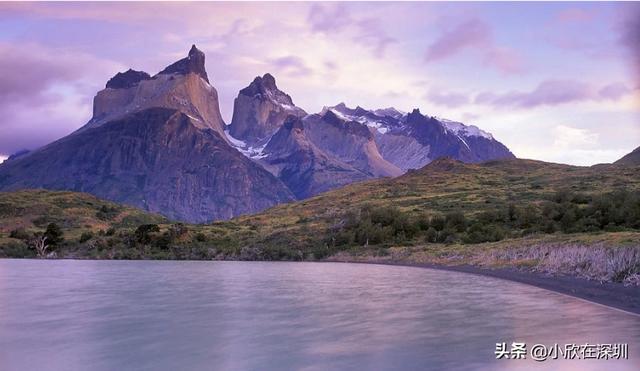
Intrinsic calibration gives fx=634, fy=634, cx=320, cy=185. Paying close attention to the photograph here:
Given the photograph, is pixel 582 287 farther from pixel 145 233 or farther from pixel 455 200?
pixel 455 200

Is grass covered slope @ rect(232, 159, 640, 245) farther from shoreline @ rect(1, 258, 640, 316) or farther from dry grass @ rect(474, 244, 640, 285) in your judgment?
shoreline @ rect(1, 258, 640, 316)

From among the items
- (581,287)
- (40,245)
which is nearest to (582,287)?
(581,287)

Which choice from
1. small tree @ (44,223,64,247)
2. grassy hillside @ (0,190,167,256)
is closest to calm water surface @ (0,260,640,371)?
small tree @ (44,223,64,247)

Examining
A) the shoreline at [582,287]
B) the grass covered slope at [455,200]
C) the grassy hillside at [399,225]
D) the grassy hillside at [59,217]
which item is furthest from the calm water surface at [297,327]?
the grassy hillside at [59,217]

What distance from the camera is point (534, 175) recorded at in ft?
586

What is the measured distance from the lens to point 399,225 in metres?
96.1

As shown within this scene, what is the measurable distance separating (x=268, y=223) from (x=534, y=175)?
8408cm

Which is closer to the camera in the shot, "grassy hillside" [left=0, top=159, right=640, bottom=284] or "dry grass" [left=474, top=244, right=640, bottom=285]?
"dry grass" [left=474, top=244, right=640, bottom=285]

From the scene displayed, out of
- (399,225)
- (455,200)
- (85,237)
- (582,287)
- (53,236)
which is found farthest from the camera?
(455,200)

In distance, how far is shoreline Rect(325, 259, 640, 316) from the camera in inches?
1118

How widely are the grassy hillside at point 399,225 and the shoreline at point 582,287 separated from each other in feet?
7.28

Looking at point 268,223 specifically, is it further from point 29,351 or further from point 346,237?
point 29,351

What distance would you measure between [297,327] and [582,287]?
18060mm

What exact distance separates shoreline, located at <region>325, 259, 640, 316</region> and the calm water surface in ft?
3.06
